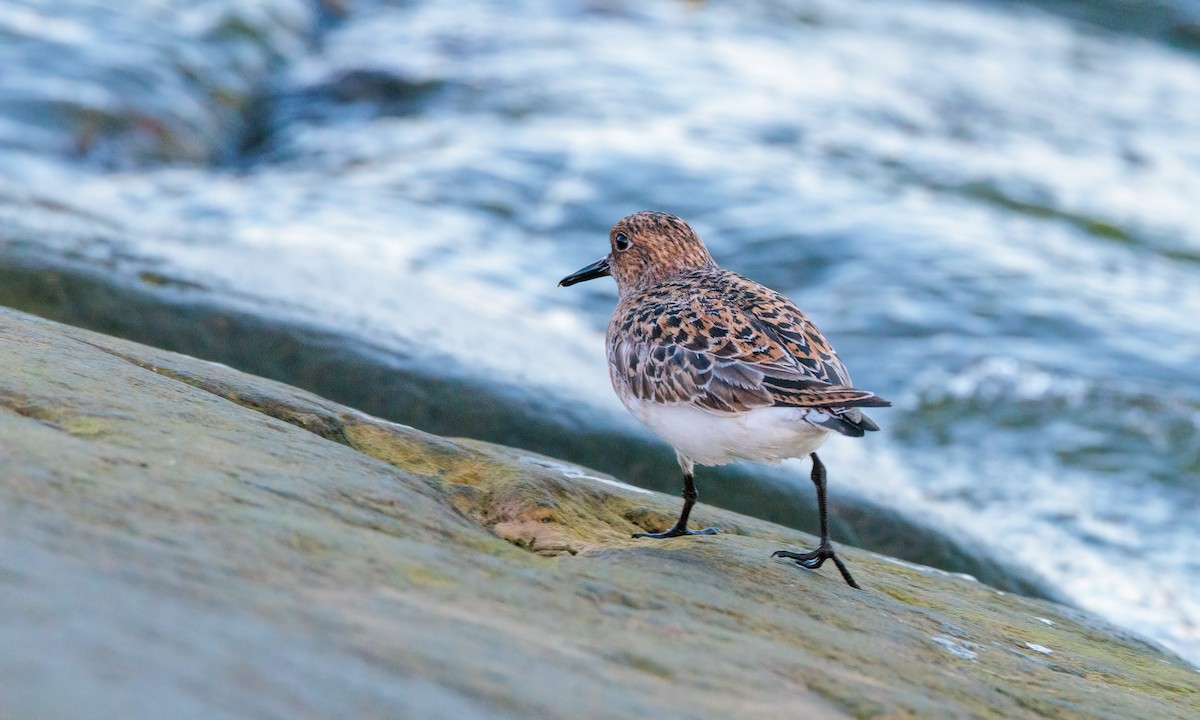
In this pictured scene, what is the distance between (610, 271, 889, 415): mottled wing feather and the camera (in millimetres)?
3963

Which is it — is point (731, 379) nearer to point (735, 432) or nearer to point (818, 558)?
point (735, 432)

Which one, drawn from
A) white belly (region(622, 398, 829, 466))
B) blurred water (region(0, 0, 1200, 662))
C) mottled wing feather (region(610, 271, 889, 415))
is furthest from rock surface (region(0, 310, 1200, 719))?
blurred water (region(0, 0, 1200, 662))

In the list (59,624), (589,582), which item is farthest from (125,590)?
(589,582)

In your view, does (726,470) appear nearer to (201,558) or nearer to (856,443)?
(856,443)

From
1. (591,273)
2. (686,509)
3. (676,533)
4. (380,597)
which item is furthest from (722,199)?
(380,597)

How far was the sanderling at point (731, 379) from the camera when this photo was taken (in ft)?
12.9

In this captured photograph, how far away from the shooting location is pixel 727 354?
4.17 metres

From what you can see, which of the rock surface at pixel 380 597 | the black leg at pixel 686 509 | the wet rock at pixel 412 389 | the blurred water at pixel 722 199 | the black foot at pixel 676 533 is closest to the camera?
the rock surface at pixel 380 597

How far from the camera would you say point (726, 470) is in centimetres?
632

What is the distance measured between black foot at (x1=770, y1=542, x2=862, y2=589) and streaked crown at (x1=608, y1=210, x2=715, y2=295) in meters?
1.66

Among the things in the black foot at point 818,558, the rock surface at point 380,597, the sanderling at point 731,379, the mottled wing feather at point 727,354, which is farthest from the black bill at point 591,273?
the black foot at point 818,558

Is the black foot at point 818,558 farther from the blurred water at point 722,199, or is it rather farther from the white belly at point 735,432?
the blurred water at point 722,199

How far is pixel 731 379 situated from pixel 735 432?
0.17 meters

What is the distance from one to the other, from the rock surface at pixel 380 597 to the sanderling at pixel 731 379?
1.10 ft
